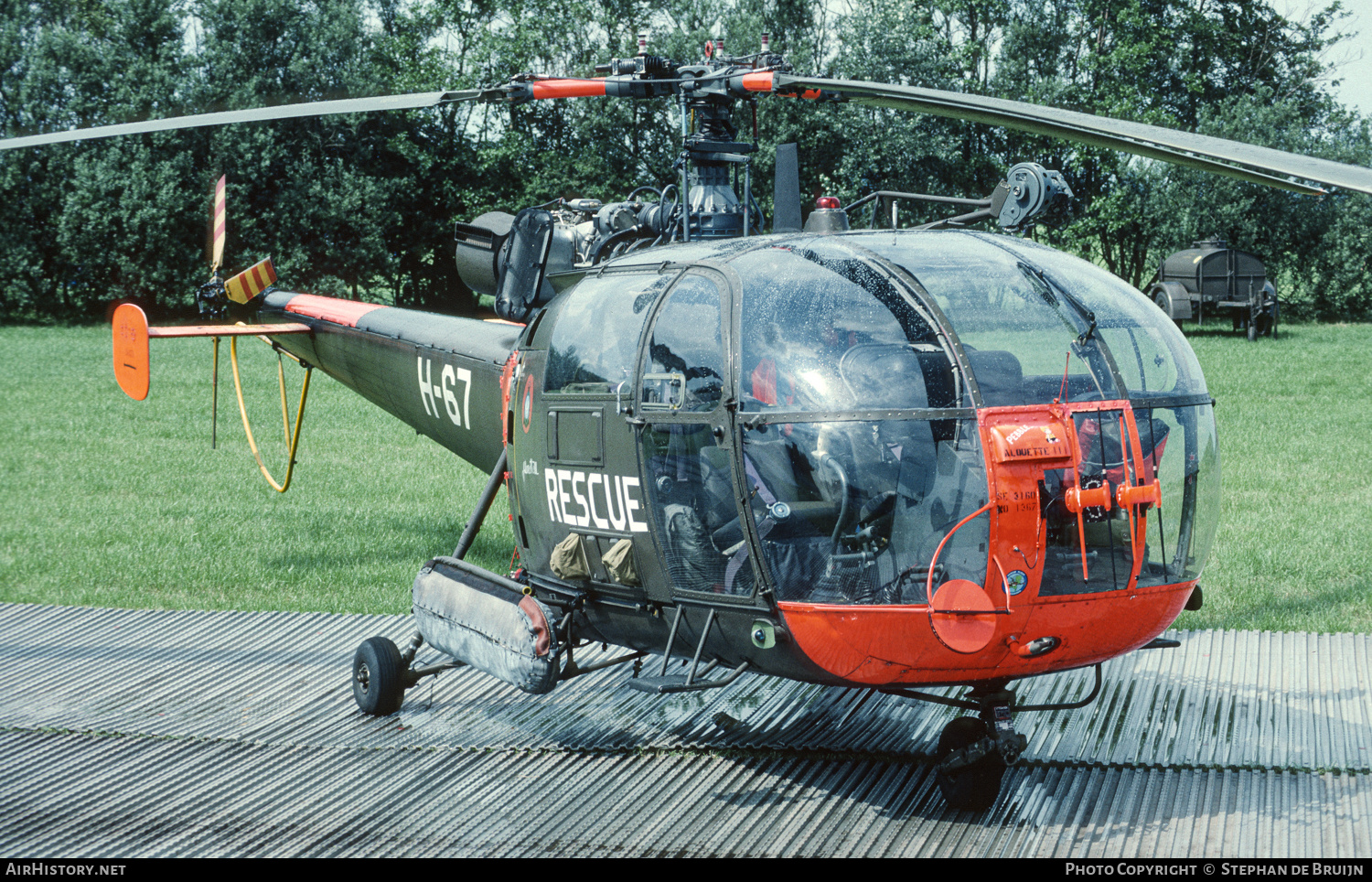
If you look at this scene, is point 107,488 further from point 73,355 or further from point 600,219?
point 73,355

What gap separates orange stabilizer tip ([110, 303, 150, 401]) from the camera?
23.0 ft

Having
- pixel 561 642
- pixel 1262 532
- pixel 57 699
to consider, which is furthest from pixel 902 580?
pixel 1262 532

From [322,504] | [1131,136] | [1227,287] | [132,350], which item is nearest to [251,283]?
[132,350]

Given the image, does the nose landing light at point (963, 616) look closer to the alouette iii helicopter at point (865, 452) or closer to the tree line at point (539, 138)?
the alouette iii helicopter at point (865, 452)

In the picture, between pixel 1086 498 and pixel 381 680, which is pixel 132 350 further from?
pixel 1086 498

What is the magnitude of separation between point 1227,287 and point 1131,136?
28.5 metres

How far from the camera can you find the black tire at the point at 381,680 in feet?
18.6

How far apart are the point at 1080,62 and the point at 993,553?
40590 millimetres

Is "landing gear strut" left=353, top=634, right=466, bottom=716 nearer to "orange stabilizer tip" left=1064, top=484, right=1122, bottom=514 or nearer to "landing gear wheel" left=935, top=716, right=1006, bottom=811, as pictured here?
"landing gear wheel" left=935, top=716, right=1006, bottom=811

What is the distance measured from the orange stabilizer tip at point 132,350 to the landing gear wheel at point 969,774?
A: 5.11m

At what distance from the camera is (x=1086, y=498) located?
11.8 ft

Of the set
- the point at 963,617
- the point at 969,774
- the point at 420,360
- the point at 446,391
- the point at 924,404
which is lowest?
the point at 969,774

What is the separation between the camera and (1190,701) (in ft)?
18.3

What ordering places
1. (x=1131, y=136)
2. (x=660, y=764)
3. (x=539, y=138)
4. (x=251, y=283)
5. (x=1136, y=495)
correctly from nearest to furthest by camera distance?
(x=1131, y=136) → (x=1136, y=495) → (x=660, y=764) → (x=251, y=283) → (x=539, y=138)
